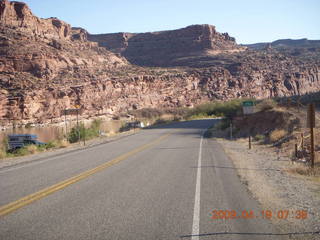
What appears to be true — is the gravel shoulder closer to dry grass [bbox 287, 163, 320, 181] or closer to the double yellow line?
dry grass [bbox 287, 163, 320, 181]

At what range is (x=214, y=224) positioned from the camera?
603cm

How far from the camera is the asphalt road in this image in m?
5.63

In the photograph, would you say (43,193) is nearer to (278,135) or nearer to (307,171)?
(307,171)

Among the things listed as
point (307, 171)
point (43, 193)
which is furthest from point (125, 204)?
point (307, 171)

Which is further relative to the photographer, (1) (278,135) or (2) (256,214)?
(1) (278,135)

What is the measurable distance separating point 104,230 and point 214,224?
180 centimetres

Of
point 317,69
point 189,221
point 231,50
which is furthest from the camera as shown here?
point 231,50

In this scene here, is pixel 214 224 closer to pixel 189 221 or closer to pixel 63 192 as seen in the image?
pixel 189 221

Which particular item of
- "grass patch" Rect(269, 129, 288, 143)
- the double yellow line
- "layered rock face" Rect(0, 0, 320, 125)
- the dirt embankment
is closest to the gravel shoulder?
the dirt embankment

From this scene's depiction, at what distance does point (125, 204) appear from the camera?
7246 mm

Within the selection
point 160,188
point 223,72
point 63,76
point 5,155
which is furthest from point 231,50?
point 160,188

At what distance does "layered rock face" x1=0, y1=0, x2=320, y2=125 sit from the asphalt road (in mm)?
53525

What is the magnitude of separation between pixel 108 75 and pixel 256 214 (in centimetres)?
7672

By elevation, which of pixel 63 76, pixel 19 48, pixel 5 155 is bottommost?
pixel 5 155
